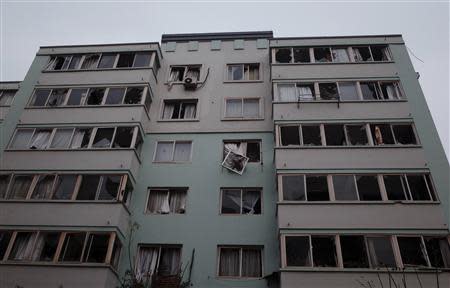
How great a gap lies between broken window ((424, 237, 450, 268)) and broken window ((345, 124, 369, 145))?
521cm

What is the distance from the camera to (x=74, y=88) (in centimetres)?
2270

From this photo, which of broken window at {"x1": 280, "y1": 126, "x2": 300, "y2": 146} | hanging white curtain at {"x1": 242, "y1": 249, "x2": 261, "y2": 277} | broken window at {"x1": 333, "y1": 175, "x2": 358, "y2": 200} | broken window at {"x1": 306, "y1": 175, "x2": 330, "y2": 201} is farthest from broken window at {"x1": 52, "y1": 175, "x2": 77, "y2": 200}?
broken window at {"x1": 333, "y1": 175, "x2": 358, "y2": 200}

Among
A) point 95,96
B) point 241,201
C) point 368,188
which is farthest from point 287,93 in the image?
point 95,96

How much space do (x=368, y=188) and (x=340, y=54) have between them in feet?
29.8

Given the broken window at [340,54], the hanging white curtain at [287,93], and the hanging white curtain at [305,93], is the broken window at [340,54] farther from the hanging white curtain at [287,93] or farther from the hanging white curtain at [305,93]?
the hanging white curtain at [287,93]

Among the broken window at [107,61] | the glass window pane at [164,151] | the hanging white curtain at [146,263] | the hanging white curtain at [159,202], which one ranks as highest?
the broken window at [107,61]

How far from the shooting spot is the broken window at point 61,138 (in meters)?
20.2

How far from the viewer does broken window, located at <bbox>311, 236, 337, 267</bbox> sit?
50.5ft

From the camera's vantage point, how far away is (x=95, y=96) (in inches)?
880

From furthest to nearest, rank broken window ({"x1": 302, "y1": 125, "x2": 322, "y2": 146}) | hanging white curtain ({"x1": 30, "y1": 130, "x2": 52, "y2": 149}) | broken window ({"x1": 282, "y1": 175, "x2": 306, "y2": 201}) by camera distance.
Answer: hanging white curtain ({"x1": 30, "y1": 130, "x2": 52, "y2": 149}) < broken window ({"x1": 302, "y1": 125, "x2": 322, "y2": 146}) < broken window ({"x1": 282, "y1": 175, "x2": 306, "y2": 201})

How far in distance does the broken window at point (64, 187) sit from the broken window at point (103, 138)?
6.98 feet

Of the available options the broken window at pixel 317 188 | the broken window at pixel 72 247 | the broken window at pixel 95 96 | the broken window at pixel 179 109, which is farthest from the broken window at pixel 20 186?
the broken window at pixel 317 188

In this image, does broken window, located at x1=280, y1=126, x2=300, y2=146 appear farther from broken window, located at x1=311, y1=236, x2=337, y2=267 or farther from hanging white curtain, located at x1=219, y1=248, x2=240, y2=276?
hanging white curtain, located at x1=219, y1=248, x2=240, y2=276

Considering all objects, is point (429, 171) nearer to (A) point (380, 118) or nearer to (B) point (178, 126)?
(A) point (380, 118)
